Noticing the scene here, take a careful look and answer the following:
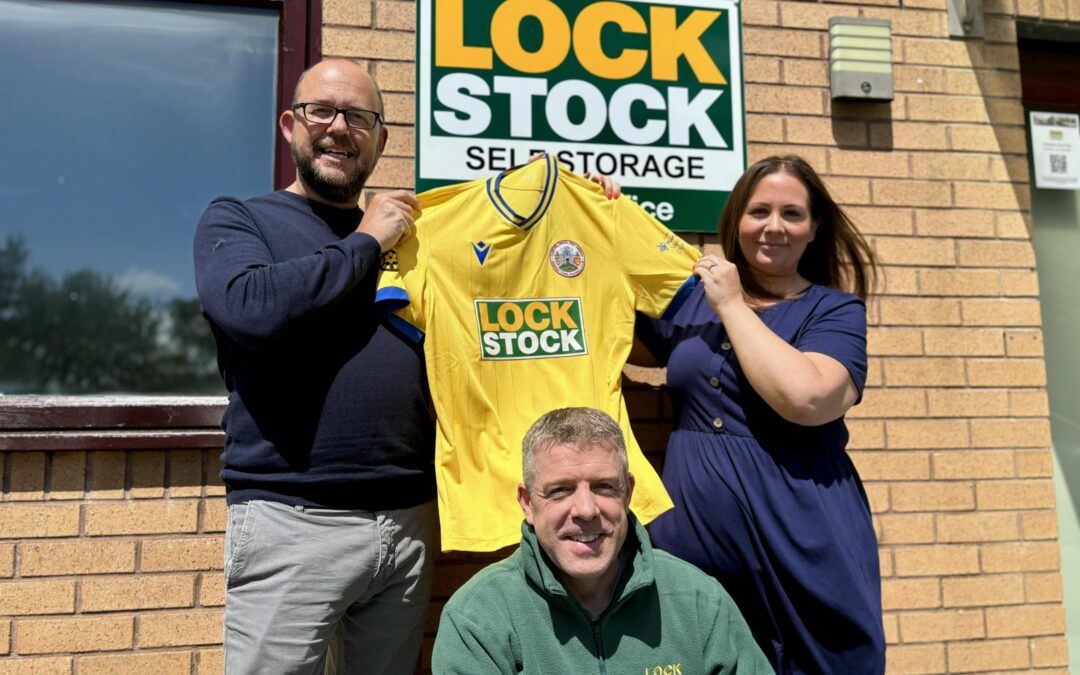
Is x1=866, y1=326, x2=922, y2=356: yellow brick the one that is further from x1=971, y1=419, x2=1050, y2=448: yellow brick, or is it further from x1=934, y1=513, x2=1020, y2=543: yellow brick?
x1=934, y1=513, x2=1020, y2=543: yellow brick

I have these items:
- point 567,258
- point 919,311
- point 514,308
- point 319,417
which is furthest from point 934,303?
point 319,417

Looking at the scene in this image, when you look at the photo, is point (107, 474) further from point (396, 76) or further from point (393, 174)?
point (396, 76)

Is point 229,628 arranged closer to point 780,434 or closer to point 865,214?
point 780,434

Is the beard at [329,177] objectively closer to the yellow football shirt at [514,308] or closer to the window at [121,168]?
the yellow football shirt at [514,308]

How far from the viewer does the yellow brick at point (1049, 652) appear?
137 inches

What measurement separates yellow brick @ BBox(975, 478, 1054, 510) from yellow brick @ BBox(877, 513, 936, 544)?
0.80ft

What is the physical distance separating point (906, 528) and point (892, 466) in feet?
0.81

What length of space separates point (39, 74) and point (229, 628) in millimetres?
2136

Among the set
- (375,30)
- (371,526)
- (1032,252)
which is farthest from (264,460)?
(1032,252)

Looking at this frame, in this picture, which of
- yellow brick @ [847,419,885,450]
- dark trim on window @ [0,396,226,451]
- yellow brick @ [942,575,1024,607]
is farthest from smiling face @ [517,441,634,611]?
yellow brick @ [942,575,1024,607]

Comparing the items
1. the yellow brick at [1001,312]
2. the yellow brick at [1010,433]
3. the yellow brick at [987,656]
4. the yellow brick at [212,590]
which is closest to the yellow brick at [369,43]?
the yellow brick at [212,590]

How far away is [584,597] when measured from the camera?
1.99 metres

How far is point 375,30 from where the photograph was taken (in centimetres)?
324

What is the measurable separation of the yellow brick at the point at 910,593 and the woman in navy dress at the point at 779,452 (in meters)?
1.14
